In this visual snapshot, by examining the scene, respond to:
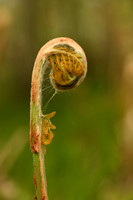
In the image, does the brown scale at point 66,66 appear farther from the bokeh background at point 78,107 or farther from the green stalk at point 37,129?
the bokeh background at point 78,107

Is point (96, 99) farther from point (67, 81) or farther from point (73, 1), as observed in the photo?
point (67, 81)

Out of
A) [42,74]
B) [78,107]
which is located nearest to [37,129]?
[42,74]

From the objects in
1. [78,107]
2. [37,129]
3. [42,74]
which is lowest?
[37,129]

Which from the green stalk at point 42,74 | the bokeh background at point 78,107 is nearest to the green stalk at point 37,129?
the green stalk at point 42,74

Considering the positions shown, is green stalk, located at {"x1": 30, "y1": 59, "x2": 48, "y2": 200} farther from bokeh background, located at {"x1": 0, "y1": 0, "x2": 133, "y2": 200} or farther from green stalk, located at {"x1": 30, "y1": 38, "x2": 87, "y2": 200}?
bokeh background, located at {"x1": 0, "y1": 0, "x2": 133, "y2": 200}

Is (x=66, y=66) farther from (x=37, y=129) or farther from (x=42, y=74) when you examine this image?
(x=37, y=129)

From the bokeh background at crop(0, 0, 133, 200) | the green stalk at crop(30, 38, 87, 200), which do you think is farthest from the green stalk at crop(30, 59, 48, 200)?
the bokeh background at crop(0, 0, 133, 200)

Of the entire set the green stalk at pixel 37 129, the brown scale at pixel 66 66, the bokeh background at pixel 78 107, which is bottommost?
the green stalk at pixel 37 129

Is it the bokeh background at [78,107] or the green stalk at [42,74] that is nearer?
the green stalk at [42,74]

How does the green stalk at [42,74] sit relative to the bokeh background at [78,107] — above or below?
below
